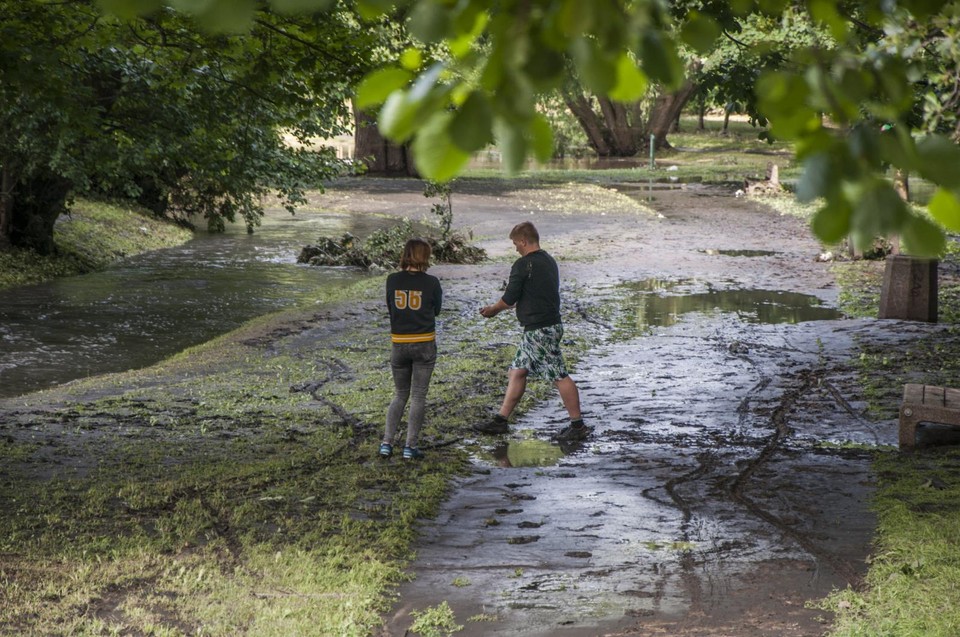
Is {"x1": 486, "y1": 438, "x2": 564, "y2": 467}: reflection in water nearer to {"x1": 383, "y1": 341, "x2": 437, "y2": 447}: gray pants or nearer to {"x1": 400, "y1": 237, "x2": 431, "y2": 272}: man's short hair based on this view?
{"x1": 383, "y1": 341, "x2": 437, "y2": 447}: gray pants

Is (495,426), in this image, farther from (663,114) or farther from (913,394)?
(663,114)

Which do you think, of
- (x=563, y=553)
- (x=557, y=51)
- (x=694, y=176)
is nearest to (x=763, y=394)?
(x=563, y=553)

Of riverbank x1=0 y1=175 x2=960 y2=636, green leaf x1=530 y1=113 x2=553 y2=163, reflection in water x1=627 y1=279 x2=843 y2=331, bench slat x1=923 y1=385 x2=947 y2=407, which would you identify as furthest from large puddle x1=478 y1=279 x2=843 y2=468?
green leaf x1=530 y1=113 x2=553 y2=163

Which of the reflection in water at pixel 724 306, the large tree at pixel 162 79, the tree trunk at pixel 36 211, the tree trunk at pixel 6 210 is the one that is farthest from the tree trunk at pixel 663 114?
the large tree at pixel 162 79

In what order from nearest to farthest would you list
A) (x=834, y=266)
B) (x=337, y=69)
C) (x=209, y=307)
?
1. (x=337, y=69)
2. (x=209, y=307)
3. (x=834, y=266)

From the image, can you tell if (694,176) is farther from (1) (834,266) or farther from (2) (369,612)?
(2) (369,612)

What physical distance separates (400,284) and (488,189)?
33212mm

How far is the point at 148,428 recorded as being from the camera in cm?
958

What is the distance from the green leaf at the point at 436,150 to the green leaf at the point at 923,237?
2.70 feet

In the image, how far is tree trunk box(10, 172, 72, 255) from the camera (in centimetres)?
2277

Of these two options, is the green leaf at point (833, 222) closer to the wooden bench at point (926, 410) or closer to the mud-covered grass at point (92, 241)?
the wooden bench at point (926, 410)

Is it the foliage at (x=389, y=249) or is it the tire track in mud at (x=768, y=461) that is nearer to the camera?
the tire track in mud at (x=768, y=461)

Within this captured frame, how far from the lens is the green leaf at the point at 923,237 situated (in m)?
2.02

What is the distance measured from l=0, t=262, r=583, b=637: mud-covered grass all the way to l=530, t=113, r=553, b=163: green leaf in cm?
343
